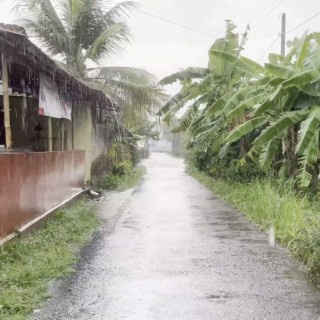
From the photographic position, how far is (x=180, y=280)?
17.8 ft

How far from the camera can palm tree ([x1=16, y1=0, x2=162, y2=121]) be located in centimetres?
1584

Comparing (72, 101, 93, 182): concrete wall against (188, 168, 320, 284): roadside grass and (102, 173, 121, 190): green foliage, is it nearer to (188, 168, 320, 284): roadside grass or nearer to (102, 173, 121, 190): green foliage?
(102, 173, 121, 190): green foliage

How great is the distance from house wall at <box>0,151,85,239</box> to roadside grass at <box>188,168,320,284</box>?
163 inches

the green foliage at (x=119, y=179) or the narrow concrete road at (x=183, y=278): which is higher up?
the narrow concrete road at (x=183, y=278)

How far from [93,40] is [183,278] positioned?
1293 centimetres

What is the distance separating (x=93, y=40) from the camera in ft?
55.0

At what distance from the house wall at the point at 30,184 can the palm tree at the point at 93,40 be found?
5561 millimetres

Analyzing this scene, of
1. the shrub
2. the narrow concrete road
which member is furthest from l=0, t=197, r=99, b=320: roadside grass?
the shrub

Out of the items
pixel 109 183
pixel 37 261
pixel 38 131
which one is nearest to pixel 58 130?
pixel 38 131

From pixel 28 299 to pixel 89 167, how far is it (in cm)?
1085

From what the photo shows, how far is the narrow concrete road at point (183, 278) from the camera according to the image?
14.4 ft

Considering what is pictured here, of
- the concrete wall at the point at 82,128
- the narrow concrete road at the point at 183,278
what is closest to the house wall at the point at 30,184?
the narrow concrete road at the point at 183,278

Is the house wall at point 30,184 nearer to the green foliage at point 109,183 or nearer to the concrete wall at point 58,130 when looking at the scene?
the concrete wall at point 58,130

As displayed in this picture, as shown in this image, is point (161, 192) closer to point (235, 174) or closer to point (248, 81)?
point (235, 174)
